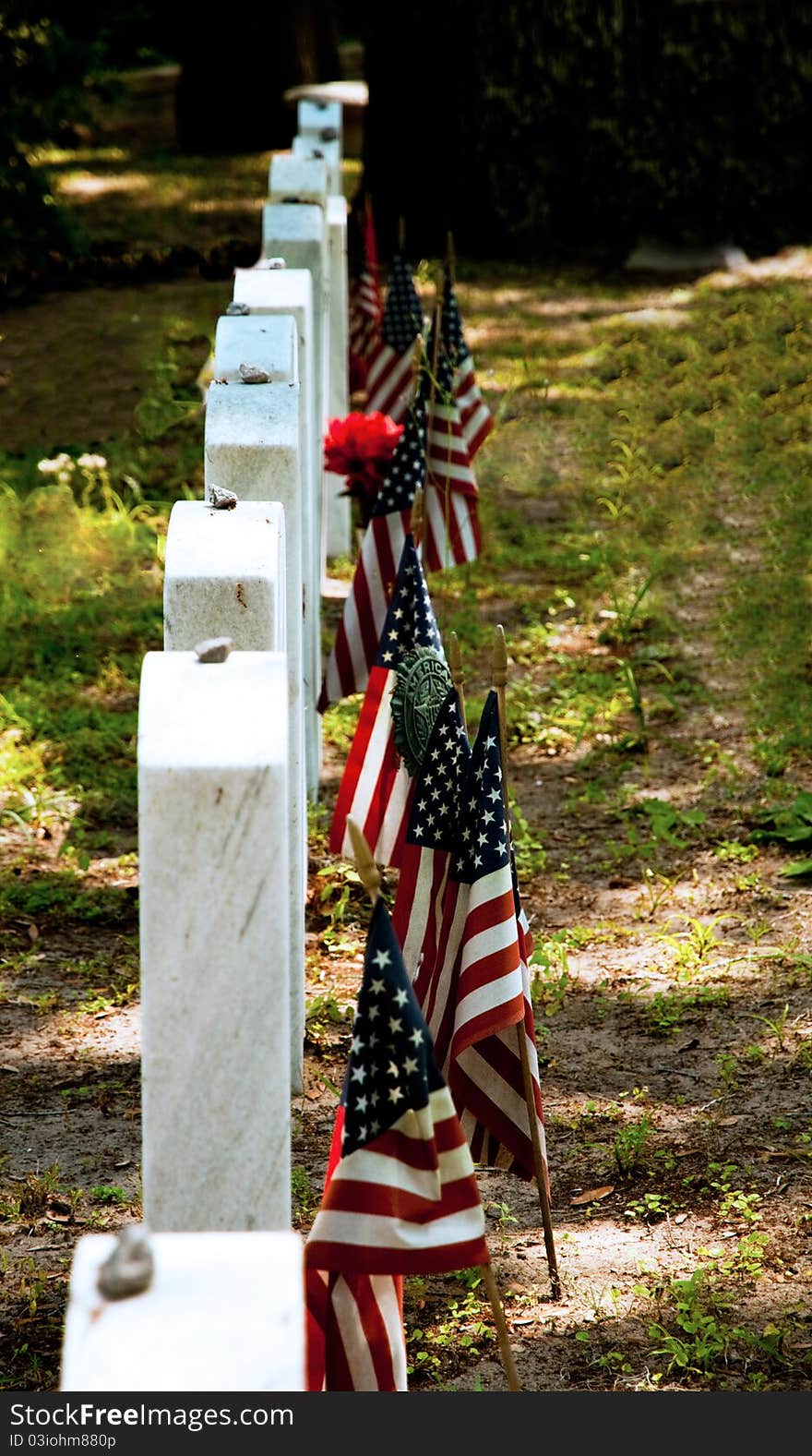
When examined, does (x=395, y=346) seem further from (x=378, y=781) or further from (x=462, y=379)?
(x=378, y=781)

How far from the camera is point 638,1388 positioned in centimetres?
322

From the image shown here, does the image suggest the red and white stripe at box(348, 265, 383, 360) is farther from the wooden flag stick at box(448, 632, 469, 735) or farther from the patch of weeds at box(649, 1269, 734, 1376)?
the patch of weeds at box(649, 1269, 734, 1376)

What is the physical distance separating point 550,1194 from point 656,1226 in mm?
280

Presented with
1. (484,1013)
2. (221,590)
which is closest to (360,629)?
(484,1013)

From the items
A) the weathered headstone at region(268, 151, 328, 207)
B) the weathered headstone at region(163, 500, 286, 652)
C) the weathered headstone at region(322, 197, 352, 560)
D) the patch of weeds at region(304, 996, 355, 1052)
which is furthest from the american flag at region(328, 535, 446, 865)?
the weathered headstone at region(268, 151, 328, 207)

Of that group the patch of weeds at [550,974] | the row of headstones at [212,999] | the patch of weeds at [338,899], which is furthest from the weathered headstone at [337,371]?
the row of headstones at [212,999]

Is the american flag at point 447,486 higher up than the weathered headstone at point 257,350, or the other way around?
the weathered headstone at point 257,350

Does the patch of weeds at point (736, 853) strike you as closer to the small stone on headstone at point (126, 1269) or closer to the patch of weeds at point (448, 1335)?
the patch of weeds at point (448, 1335)

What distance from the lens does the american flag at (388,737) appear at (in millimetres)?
4078

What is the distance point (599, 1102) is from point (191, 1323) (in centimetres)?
240

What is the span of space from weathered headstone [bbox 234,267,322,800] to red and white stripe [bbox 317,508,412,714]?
0.08m

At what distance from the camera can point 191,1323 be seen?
194 cm

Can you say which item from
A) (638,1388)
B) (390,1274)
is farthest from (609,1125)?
(390,1274)

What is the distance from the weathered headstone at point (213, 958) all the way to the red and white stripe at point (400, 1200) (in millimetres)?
197
